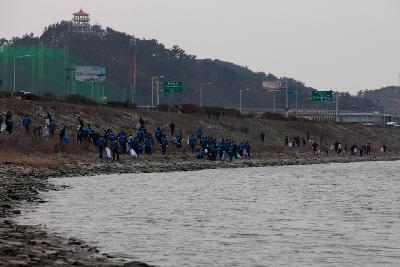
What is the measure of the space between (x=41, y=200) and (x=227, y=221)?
8329 millimetres

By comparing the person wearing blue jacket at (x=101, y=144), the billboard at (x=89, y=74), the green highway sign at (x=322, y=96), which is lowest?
the person wearing blue jacket at (x=101, y=144)

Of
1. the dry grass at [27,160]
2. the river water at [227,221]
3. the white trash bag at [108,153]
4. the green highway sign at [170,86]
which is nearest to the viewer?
the river water at [227,221]

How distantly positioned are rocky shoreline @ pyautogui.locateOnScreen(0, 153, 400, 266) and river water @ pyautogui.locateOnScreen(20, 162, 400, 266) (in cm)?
84

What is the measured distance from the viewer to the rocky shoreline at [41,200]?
16.6 meters

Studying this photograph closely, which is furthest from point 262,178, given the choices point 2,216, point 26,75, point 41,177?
point 26,75

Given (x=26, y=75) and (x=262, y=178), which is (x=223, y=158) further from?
(x=26, y=75)

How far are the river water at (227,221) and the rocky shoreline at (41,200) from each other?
0.84 meters

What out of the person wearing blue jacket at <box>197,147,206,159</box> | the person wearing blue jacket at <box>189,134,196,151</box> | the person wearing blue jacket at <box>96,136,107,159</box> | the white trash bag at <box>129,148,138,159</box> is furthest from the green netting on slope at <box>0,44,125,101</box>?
the person wearing blue jacket at <box>96,136,107,159</box>

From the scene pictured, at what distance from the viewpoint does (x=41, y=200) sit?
31.2 meters

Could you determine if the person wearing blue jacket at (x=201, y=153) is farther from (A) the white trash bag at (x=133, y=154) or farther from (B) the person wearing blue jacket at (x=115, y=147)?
(B) the person wearing blue jacket at (x=115, y=147)

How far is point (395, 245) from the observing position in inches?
830

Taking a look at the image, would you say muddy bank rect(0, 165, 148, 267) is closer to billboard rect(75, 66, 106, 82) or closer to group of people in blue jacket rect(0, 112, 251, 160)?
group of people in blue jacket rect(0, 112, 251, 160)

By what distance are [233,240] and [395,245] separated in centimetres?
406

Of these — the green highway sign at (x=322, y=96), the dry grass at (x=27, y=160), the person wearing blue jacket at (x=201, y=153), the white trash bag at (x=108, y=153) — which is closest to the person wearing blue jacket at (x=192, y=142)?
the person wearing blue jacket at (x=201, y=153)
